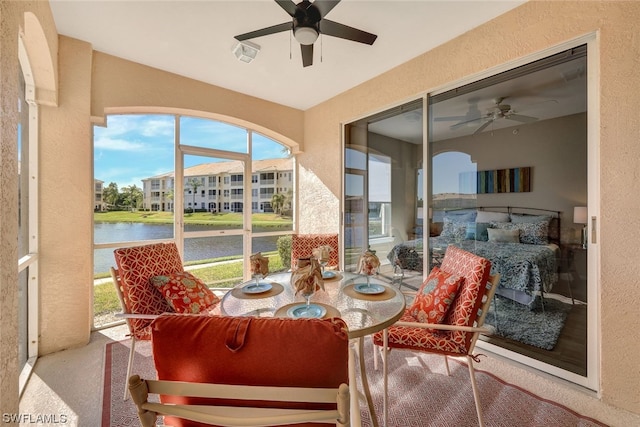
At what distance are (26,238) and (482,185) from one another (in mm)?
4166

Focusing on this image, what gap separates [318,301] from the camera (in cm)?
166

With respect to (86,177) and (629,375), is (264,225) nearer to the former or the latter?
(86,177)

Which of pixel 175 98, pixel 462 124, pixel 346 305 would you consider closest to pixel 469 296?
pixel 346 305

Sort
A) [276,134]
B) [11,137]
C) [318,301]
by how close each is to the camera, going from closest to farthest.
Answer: [11,137] < [318,301] < [276,134]

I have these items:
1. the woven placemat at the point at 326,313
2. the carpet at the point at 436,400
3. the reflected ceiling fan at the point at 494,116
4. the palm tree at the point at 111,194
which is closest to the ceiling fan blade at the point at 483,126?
the reflected ceiling fan at the point at 494,116

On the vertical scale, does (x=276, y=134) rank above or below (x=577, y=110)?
above

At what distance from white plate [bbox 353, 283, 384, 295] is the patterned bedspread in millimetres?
1251

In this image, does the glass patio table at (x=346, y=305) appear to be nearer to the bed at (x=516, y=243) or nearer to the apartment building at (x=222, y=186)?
the bed at (x=516, y=243)

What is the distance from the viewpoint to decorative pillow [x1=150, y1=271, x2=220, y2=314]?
190 cm

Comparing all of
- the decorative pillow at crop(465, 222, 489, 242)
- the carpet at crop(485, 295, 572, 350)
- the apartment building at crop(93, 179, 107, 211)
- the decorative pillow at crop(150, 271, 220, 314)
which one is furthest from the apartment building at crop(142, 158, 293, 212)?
the carpet at crop(485, 295, 572, 350)

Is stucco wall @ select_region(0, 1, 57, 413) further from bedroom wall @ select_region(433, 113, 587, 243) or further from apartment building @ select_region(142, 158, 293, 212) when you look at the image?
bedroom wall @ select_region(433, 113, 587, 243)

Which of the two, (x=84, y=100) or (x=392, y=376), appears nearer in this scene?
(x=392, y=376)

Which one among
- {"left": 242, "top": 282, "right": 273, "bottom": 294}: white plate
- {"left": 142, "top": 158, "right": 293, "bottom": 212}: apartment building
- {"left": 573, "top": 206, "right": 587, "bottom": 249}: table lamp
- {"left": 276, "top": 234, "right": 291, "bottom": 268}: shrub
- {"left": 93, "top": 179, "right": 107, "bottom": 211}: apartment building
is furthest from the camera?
{"left": 276, "top": 234, "right": 291, "bottom": 268}: shrub

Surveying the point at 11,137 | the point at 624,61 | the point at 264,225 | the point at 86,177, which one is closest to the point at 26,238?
the point at 86,177
